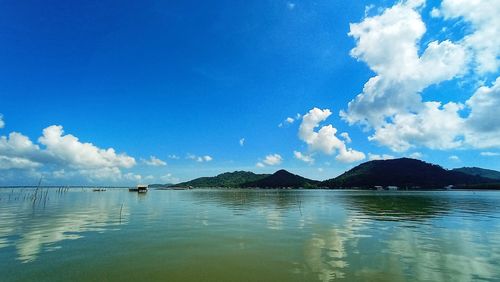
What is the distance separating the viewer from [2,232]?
28.9 m

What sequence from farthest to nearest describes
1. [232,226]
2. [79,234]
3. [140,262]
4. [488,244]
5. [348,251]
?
[232,226]
[79,234]
[488,244]
[348,251]
[140,262]

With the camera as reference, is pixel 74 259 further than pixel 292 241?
No

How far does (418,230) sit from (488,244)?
660 cm

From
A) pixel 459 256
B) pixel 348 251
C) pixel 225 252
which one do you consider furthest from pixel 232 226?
pixel 459 256

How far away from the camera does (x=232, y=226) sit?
3394 cm

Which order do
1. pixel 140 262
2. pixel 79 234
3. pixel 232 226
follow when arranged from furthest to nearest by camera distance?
pixel 232 226, pixel 79 234, pixel 140 262

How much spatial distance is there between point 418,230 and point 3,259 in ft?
108

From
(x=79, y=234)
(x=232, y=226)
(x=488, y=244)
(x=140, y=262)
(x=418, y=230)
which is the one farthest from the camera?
(x=232, y=226)

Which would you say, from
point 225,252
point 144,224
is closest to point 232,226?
point 144,224

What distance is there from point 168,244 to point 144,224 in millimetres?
12929

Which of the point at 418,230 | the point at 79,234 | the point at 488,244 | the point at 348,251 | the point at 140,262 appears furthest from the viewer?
the point at 418,230

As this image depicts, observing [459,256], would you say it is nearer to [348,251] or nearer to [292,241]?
[348,251]

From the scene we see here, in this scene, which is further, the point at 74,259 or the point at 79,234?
the point at 79,234

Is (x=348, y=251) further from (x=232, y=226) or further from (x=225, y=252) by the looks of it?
(x=232, y=226)
